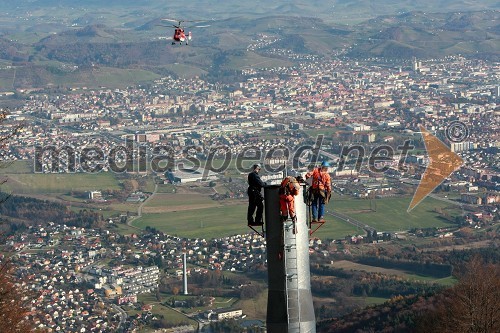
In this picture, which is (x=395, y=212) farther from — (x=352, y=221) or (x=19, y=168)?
(x=19, y=168)

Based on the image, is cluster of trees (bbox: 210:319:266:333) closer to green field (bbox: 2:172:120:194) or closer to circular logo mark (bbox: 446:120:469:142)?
green field (bbox: 2:172:120:194)

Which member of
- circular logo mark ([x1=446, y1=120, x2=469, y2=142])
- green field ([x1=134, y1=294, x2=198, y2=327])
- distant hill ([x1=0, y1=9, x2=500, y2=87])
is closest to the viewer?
green field ([x1=134, y1=294, x2=198, y2=327])

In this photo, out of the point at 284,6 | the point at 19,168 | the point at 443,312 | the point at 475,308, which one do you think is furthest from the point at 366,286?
the point at 284,6

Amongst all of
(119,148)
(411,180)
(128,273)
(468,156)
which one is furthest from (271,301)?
(119,148)

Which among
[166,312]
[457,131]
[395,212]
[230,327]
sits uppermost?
[457,131]

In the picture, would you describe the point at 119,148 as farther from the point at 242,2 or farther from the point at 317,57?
the point at 242,2

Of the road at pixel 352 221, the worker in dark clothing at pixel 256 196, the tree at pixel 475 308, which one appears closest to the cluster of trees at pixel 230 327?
the tree at pixel 475 308

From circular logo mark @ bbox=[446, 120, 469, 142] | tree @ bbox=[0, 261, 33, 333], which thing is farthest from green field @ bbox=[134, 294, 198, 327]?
circular logo mark @ bbox=[446, 120, 469, 142]
